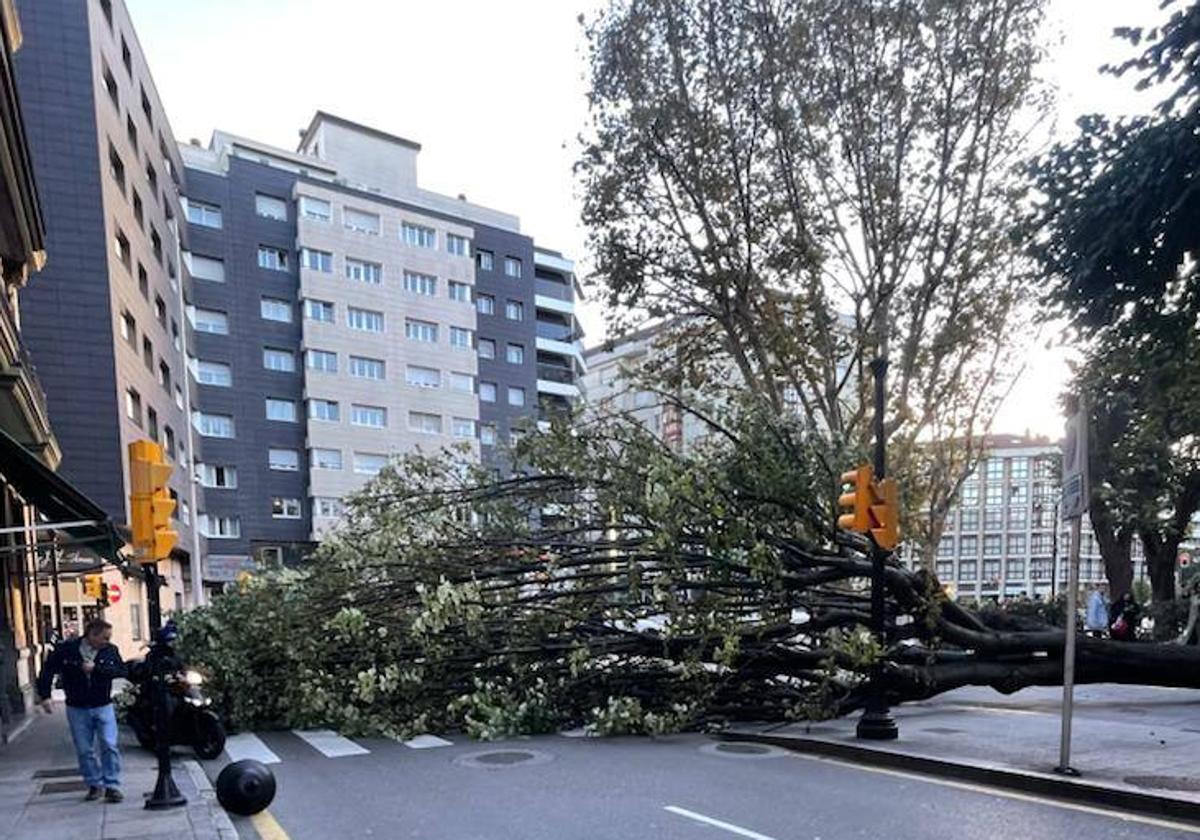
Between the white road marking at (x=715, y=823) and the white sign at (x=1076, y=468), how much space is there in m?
3.62

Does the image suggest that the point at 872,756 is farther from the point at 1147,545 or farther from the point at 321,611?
the point at 1147,545

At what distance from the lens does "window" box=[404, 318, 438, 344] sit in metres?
51.0

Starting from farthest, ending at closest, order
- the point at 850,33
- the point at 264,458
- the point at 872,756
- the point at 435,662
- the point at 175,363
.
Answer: the point at 264,458
the point at 175,363
the point at 850,33
the point at 435,662
the point at 872,756

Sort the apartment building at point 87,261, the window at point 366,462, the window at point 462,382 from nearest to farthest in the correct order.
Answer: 1. the apartment building at point 87,261
2. the window at point 366,462
3. the window at point 462,382

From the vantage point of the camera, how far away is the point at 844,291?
658 inches

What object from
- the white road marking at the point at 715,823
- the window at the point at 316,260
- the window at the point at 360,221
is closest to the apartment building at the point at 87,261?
the window at the point at 316,260

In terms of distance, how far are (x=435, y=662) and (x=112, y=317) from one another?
886 inches

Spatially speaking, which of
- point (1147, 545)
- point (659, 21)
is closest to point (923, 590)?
point (659, 21)

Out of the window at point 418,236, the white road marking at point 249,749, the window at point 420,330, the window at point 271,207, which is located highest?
the window at point 271,207

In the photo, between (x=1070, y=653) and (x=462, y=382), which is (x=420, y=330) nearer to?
(x=462, y=382)

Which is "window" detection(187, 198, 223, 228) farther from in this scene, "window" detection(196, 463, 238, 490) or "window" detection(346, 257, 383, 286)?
"window" detection(196, 463, 238, 490)

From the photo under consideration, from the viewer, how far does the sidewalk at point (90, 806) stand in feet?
20.5

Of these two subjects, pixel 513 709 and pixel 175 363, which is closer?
pixel 513 709

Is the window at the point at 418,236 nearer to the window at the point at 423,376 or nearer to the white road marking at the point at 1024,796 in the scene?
the window at the point at 423,376
